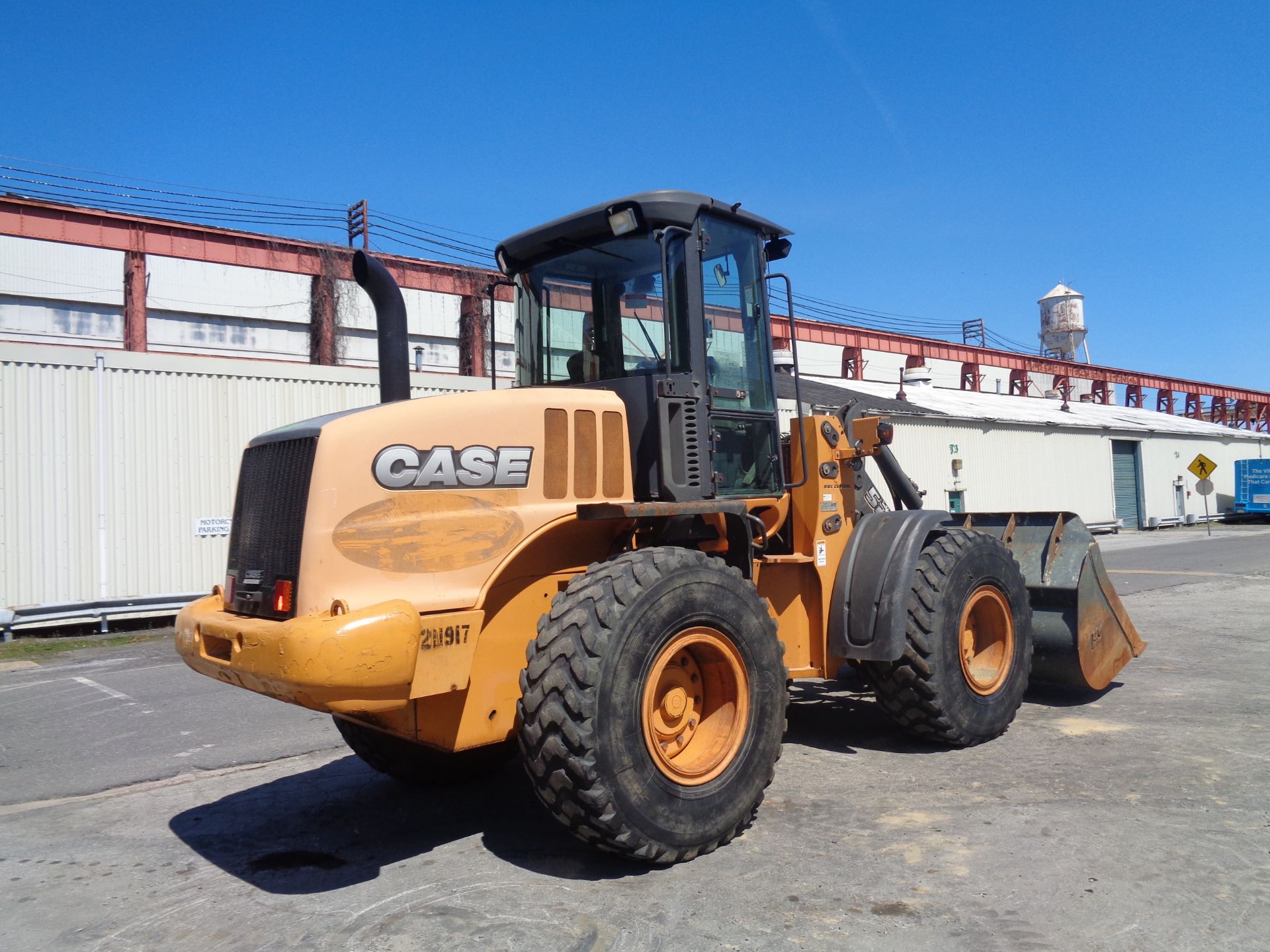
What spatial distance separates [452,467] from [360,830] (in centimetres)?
197

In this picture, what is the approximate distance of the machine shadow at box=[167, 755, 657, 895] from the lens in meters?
4.12

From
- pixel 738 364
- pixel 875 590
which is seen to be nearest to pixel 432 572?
pixel 738 364

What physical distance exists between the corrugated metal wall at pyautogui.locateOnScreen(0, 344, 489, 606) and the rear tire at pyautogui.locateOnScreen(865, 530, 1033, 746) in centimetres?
1102

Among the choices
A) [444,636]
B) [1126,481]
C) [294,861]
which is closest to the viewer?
[444,636]

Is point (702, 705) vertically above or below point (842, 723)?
above

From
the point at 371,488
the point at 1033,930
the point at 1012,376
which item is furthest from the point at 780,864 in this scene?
the point at 1012,376

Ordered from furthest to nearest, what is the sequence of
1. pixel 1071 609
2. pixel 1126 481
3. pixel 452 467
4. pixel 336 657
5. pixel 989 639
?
pixel 1126 481 < pixel 1071 609 < pixel 989 639 < pixel 452 467 < pixel 336 657

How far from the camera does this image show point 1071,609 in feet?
21.9

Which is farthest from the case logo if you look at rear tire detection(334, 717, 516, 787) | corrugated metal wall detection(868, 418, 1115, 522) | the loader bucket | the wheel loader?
corrugated metal wall detection(868, 418, 1115, 522)

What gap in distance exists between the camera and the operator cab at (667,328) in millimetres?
4734

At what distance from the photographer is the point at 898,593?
17.6ft

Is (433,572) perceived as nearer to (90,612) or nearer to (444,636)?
(444,636)

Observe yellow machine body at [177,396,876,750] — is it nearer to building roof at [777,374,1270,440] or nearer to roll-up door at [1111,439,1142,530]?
building roof at [777,374,1270,440]

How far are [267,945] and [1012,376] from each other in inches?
1983
